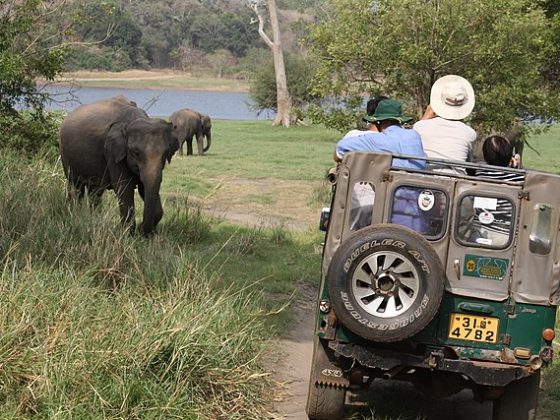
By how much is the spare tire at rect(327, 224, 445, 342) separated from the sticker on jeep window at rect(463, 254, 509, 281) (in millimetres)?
406

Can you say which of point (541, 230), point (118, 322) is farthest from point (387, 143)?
point (118, 322)

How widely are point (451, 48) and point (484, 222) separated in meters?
10.8

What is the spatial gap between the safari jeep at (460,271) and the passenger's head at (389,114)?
0.83 m

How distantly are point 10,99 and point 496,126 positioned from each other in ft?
24.2

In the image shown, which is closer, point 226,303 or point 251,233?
point 226,303

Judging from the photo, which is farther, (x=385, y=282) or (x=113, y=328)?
(x=113, y=328)

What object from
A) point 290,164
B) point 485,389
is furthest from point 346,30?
point 485,389

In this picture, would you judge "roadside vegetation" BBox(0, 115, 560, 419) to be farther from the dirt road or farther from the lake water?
the lake water

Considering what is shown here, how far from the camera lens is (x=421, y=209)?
632cm

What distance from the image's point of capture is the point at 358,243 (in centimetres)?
595

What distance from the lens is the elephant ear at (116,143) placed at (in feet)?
40.9

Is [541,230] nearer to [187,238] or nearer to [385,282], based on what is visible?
[385,282]

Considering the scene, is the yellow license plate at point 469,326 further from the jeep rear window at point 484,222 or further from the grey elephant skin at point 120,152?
the grey elephant skin at point 120,152

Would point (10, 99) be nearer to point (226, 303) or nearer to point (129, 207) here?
point (129, 207)
